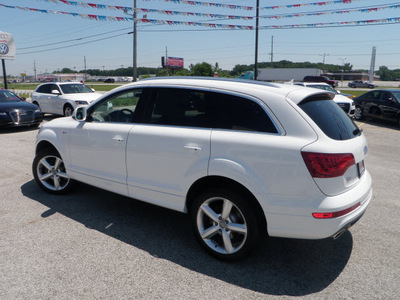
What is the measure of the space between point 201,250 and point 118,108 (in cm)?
205

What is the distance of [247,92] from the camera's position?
10.5 feet

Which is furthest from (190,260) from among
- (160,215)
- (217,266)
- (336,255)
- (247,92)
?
(247,92)

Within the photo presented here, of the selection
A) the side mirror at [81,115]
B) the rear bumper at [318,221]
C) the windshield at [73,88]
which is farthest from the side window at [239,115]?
the windshield at [73,88]

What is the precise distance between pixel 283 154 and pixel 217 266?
1281 mm

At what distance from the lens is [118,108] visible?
4.29m

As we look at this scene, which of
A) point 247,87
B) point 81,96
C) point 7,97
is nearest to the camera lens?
point 247,87

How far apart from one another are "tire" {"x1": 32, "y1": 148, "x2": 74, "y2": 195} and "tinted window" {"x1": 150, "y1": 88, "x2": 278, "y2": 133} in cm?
199

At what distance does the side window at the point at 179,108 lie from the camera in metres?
3.43

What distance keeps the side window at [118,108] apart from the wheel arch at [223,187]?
1.17 m

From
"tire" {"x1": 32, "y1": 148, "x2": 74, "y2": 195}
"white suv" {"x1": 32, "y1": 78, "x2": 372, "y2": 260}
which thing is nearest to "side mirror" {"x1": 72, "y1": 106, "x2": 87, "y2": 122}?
"white suv" {"x1": 32, "y1": 78, "x2": 372, "y2": 260}

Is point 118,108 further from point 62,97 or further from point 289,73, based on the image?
point 289,73

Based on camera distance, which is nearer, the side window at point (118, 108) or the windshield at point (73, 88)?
the side window at point (118, 108)

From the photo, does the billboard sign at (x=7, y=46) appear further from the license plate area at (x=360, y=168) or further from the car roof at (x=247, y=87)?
the license plate area at (x=360, y=168)

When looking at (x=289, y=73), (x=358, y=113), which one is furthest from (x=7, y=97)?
(x=289, y=73)
